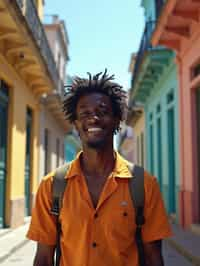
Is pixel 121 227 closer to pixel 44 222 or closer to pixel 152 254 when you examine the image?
pixel 152 254

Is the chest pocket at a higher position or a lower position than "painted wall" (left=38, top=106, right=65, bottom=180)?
lower

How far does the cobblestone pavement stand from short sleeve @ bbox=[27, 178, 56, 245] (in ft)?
17.8

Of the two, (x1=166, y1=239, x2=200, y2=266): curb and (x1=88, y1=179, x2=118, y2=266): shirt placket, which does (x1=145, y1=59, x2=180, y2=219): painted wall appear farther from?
(x1=88, y1=179, x2=118, y2=266): shirt placket

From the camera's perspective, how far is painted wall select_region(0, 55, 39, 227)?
11414 millimetres

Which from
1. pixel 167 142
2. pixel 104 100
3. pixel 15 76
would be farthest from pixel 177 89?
pixel 104 100

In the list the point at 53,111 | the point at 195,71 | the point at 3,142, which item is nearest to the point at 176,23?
the point at 195,71

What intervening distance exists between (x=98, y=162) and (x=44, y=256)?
0.51 meters

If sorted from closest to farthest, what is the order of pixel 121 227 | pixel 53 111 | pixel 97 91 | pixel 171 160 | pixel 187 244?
pixel 121 227, pixel 97 91, pixel 187 244, pixel 171 160, pixel 53 111

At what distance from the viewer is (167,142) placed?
14141mm

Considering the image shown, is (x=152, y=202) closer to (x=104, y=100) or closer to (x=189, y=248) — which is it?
(x=104, y=100)

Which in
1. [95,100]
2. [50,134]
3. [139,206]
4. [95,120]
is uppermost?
[50,134]

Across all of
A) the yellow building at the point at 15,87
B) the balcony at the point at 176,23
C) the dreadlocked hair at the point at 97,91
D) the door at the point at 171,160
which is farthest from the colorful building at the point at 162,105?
the dreadlocked hair at the point at 97,91

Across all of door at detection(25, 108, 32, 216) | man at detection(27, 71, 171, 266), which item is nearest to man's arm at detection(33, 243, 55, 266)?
man at detection(27, 71, 171, 266)

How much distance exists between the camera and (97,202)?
203 cm
